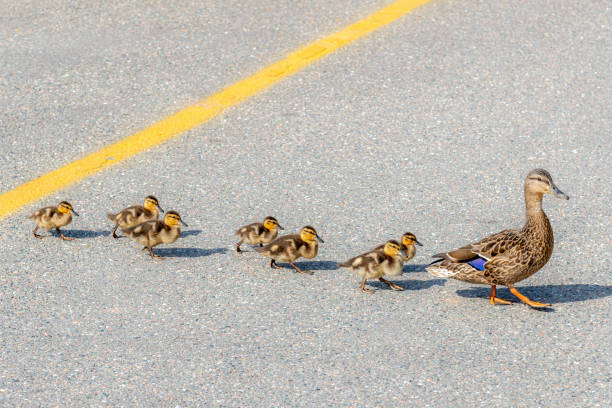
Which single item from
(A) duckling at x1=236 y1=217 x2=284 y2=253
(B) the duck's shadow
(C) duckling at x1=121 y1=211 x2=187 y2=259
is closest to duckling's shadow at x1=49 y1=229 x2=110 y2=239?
(B) the duck's shadow

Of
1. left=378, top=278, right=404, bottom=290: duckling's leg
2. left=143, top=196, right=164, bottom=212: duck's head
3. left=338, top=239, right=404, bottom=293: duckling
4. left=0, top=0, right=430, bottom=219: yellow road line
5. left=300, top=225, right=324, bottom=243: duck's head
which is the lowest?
left=378, top=278, right=404, bottom=290: duckling's leg

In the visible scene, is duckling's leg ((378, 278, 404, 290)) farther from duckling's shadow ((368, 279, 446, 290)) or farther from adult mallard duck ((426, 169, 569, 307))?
adult mallard duck ((426, 169, 569, 307))

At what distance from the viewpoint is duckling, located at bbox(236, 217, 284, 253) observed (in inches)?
269

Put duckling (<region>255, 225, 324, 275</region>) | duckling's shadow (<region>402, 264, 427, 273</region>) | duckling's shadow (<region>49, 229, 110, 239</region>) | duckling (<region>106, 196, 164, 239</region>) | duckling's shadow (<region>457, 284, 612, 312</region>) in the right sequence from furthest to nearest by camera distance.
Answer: duckling's shadow (<region>49, 229, 110, 239</region>) < duckling (<region>106, 196, 164, 239</region>) < duckling's shadow (<region>402, 264, 427, 273</region>) < duckling (<region>255, 225, 324, 275</region>) < duckling's shadow (<region>457, 284, 612, 312</region>)

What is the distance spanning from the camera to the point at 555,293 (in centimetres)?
636

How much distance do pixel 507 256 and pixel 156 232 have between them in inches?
88.4

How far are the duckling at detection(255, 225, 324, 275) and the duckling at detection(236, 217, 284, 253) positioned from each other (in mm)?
92

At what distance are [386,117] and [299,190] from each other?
1.40 meters

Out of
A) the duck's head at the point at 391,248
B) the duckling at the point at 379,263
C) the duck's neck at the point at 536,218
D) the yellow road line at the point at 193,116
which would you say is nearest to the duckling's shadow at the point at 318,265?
the duckling at the point at 379,263

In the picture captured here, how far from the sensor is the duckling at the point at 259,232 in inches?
269

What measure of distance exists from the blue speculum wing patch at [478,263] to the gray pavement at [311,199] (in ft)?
0.73

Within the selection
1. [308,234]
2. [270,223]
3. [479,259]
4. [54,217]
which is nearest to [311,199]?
[270,223]

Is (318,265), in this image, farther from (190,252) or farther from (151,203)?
(151,203)

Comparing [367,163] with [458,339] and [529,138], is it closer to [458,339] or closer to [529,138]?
[529,138]
